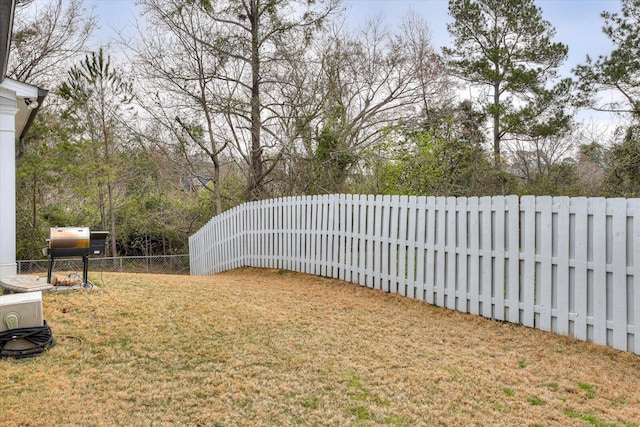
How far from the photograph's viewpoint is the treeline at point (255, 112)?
11555mm

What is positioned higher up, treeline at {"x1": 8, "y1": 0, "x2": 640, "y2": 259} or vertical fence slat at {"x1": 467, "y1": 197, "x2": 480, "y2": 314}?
treeline at {"x1": 8, "y1": 0, "x2": 640, "y2": 259}

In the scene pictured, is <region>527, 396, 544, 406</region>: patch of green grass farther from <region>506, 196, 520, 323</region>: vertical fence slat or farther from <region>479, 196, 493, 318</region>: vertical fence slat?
<region>479, 196, 493, 318</region>: vertical fence slat

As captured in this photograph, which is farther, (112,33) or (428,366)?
(112,33)

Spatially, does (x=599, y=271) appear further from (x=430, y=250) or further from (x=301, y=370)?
(x=301, y=370)

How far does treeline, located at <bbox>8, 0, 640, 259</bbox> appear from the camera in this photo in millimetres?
11555

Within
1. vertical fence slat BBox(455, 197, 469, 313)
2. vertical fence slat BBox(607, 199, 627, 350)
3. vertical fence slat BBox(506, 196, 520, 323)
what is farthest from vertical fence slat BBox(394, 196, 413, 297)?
vertical fence slat BBox(607, 199, 627, 350)

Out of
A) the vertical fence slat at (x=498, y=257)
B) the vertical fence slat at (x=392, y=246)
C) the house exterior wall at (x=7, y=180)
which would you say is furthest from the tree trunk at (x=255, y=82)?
the vertical fence slat at (x=498, y=257)

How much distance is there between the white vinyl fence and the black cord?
12.7 feet

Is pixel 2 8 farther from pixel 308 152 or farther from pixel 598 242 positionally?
pixel 308 152

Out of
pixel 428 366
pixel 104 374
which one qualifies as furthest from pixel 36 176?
Answer: pixel 428 366

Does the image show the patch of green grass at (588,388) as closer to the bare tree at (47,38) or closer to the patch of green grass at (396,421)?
the patch of green grass at (396,421)

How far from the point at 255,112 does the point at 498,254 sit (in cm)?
878

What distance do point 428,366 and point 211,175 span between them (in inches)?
477

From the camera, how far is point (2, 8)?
238 cm
